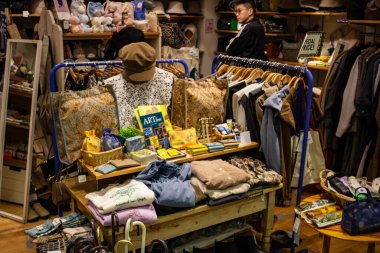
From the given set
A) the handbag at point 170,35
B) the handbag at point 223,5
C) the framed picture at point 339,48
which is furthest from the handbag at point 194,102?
the handbag at point 223,5

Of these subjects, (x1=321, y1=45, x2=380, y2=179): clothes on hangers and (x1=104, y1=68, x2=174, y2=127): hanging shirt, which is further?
(x1=321, y1=45, x2=380, y2=179): clothes on hangers

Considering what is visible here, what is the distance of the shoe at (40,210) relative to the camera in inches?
130

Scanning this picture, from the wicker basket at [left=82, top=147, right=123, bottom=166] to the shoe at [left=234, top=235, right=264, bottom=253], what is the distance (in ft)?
3.05

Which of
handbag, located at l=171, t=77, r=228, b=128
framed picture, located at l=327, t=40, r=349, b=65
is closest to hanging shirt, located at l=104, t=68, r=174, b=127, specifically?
handbag, located at l=171, t=77, r=228, b=128

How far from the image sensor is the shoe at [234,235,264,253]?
2.56m

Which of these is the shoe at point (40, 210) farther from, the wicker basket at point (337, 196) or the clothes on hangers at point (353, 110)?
the clothes on hangers at point (353, 110)

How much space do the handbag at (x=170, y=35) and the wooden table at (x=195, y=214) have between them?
111 inches

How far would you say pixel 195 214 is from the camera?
234 centimetres

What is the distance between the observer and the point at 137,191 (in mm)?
2115

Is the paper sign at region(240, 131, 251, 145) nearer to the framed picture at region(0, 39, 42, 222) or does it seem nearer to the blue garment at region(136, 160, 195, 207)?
the blue garment at region(136, 160, 195, 207)

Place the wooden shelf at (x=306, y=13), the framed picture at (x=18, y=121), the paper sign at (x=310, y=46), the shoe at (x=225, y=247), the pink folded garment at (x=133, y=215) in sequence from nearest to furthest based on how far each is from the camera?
1. the pink folded garment at (x=133, y=215)
2. the shoe at (x=225, y=247)
3. the paper sign at (x=310, y=46)
4. the framed picture at (x=18, y=121)
5. the wooden shelf at (x=306, y=13)

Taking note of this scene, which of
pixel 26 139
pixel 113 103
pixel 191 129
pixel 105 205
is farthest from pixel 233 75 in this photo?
pixel 26 139

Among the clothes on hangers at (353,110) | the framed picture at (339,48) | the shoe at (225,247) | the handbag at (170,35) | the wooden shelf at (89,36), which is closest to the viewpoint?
the shoe at (225,247)

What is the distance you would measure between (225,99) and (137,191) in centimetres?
101
